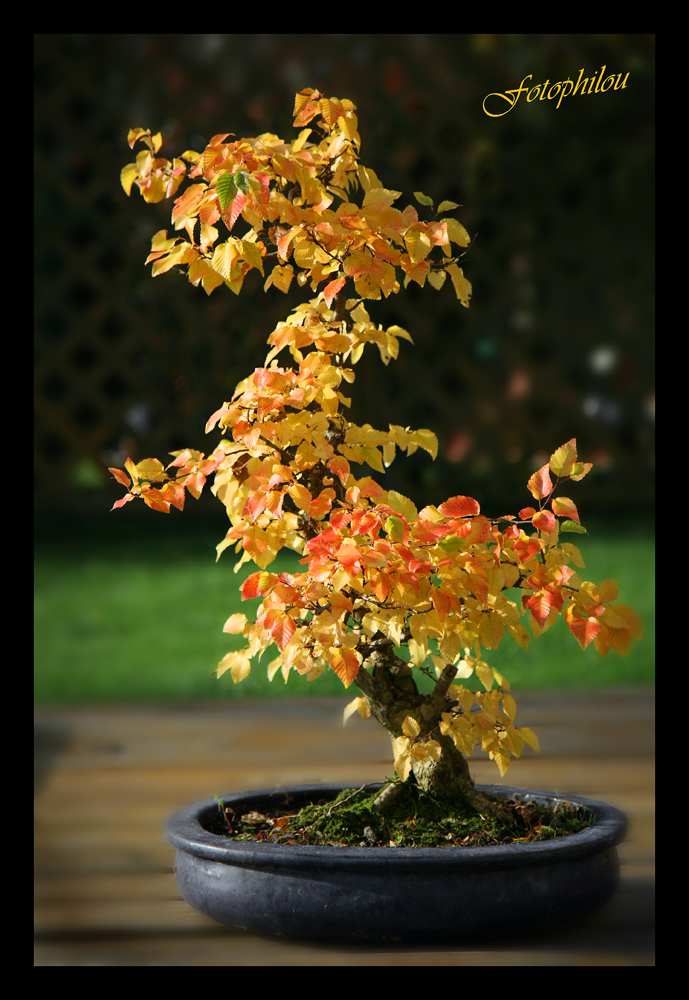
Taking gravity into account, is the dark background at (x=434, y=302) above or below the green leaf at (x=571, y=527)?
above

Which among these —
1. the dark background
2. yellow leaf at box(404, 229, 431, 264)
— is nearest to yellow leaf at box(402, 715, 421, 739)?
yellow leaf at box(404, 229, 431, 264)

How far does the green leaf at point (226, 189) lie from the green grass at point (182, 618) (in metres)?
1.34

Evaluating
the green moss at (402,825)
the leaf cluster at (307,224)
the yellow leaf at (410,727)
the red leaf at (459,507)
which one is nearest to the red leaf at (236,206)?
the leaf cluster at (307,224)

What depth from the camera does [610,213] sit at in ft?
13.3

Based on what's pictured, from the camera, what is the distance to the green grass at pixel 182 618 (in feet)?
8.50

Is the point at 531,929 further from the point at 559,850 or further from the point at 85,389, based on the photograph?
the point at 85,389

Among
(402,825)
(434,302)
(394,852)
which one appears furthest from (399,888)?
(434,302)

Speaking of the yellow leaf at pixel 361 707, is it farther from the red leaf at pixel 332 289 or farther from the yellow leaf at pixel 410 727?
the red leaf at pixel 332 289

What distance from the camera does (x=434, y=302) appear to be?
4.02 meters

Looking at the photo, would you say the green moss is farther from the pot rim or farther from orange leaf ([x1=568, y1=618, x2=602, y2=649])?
orange leaf ([x1=568, y1=618, x2=602, y2=649])

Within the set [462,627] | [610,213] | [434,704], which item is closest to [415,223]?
[462,627]

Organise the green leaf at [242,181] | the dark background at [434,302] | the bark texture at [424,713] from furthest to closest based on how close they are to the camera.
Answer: the dark background at [434,302]
the bark texture at [424,713]
the green leaf at [242,181]

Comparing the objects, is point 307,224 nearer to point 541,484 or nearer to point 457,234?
point 457,234

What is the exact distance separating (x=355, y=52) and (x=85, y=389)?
5.91 feet
